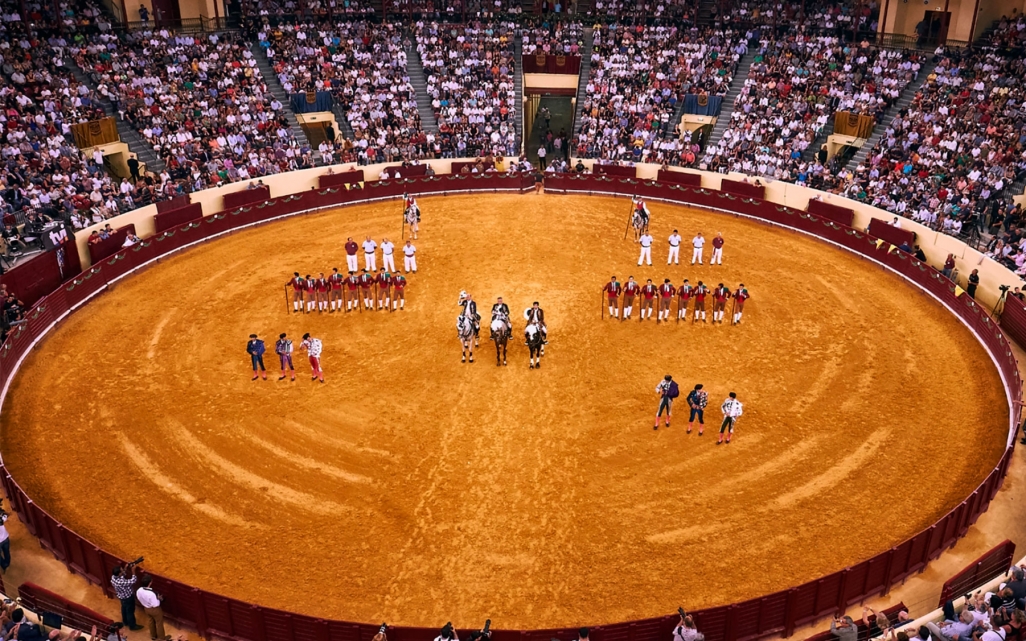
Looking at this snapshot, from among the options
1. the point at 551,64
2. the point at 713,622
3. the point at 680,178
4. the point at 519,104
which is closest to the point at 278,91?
the point at 519,104

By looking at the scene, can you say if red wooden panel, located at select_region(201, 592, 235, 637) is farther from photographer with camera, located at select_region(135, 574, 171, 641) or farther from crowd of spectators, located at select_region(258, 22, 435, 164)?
crowd of spectators, located at select_region(258, 22, 435, 164)

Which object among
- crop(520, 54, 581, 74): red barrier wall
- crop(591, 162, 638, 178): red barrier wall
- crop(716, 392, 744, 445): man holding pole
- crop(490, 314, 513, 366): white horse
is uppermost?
crop(520, 54, 581, 74): red barrier wall

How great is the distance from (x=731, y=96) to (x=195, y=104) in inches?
1057

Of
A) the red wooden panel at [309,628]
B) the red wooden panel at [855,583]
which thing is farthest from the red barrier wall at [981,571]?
the red wooden panel at [309,628]

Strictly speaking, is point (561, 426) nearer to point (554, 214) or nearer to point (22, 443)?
point (22, 443)

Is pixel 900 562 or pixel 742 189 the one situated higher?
pixel 742 189

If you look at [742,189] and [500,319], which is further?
[742,189]

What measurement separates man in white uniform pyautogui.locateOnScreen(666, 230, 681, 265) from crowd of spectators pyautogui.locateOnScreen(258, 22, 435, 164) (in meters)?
16.9

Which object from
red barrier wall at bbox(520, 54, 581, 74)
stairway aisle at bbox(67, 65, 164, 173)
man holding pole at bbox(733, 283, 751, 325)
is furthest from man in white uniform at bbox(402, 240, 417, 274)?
red barrier wall at bbox(520, 54, 581, 74)

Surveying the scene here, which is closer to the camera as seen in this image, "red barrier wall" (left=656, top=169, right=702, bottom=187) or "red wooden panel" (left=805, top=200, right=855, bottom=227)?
"red wooden panel" (left=805, top=200, right=855, bottom=227)

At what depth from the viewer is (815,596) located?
608 inches

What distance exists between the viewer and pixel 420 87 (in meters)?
48.1

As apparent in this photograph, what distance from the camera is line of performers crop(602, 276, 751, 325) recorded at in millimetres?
26547

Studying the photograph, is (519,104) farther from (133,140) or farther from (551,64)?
(133,140)
